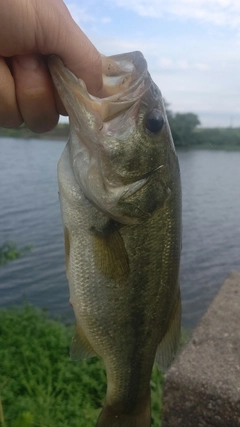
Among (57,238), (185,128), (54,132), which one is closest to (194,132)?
(185,128)

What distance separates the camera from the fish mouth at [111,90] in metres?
1.88

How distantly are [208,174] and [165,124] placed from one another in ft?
81.0

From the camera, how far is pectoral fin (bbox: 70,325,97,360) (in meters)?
2.31

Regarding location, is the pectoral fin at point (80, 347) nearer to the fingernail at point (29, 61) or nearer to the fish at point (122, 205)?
the fish at point (122, 205)

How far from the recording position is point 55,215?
45.5 feet

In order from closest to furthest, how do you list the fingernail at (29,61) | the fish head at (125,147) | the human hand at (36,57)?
1. the human hand at (36,57)
2. the fingernail at (29,61)
3. the fish head at (125,147)

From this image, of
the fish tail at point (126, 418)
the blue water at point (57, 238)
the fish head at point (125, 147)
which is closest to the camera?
the fish head at point (125, 147)

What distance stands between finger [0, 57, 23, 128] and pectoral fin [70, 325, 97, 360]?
937 millimetres

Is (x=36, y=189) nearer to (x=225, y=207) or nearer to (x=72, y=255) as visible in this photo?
(x=225, y=207)

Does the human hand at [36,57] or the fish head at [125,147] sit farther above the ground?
the human hand at [36,57]

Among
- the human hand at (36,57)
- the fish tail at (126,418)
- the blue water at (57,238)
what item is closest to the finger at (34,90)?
the human hand at (36,57)

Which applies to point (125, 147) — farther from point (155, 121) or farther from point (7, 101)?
point (7, 101)

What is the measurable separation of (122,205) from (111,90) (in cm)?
46

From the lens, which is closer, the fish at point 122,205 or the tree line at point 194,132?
the fish at point 122,205
